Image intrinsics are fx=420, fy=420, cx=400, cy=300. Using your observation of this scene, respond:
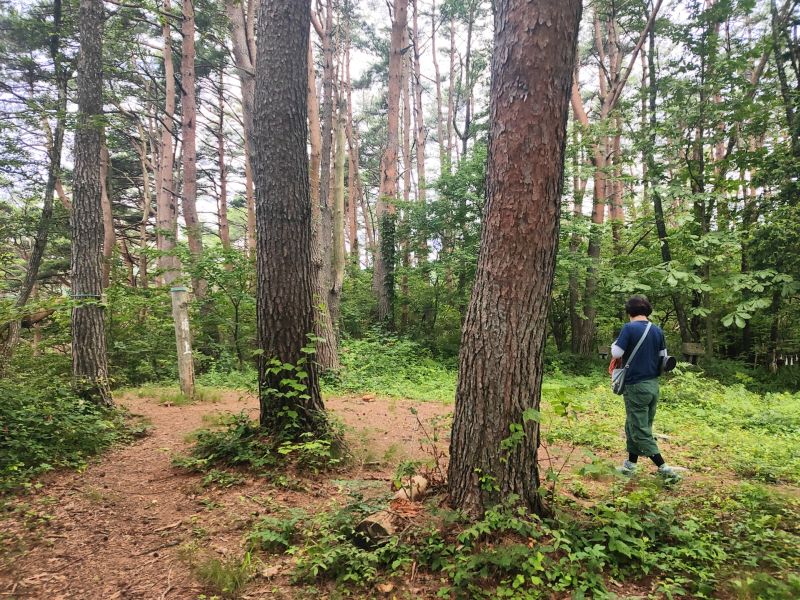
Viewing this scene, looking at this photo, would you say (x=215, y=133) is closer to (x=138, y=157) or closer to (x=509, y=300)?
(x=138, y=157)

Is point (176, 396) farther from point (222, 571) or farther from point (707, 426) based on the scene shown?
point (707, 426)

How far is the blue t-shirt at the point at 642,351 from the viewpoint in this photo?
4012 mm

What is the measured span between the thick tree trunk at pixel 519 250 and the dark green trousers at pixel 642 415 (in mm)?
1692

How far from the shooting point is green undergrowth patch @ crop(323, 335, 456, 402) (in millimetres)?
8398

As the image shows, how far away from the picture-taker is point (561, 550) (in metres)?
2.58

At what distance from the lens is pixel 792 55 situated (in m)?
9.11

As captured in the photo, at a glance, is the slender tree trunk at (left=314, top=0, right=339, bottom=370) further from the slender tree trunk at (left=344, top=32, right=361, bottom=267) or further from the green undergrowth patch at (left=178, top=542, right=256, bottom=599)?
the slender tree trunk at (left=344, top=32, right=361, bottom=267)

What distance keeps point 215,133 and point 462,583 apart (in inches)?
813

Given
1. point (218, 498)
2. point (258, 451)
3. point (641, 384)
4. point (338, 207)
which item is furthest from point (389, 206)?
point (218, 498)

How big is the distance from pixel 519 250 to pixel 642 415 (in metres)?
2.36

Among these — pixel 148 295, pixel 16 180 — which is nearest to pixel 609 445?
pixel 148 295

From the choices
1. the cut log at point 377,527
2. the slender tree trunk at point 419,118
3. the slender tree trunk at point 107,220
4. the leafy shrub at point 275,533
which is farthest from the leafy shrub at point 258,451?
the slender tree trunk at point 419,118

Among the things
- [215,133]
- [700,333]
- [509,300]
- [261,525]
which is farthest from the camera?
[215,133]

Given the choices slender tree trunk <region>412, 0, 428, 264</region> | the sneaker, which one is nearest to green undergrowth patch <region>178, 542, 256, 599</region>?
the sneaker
